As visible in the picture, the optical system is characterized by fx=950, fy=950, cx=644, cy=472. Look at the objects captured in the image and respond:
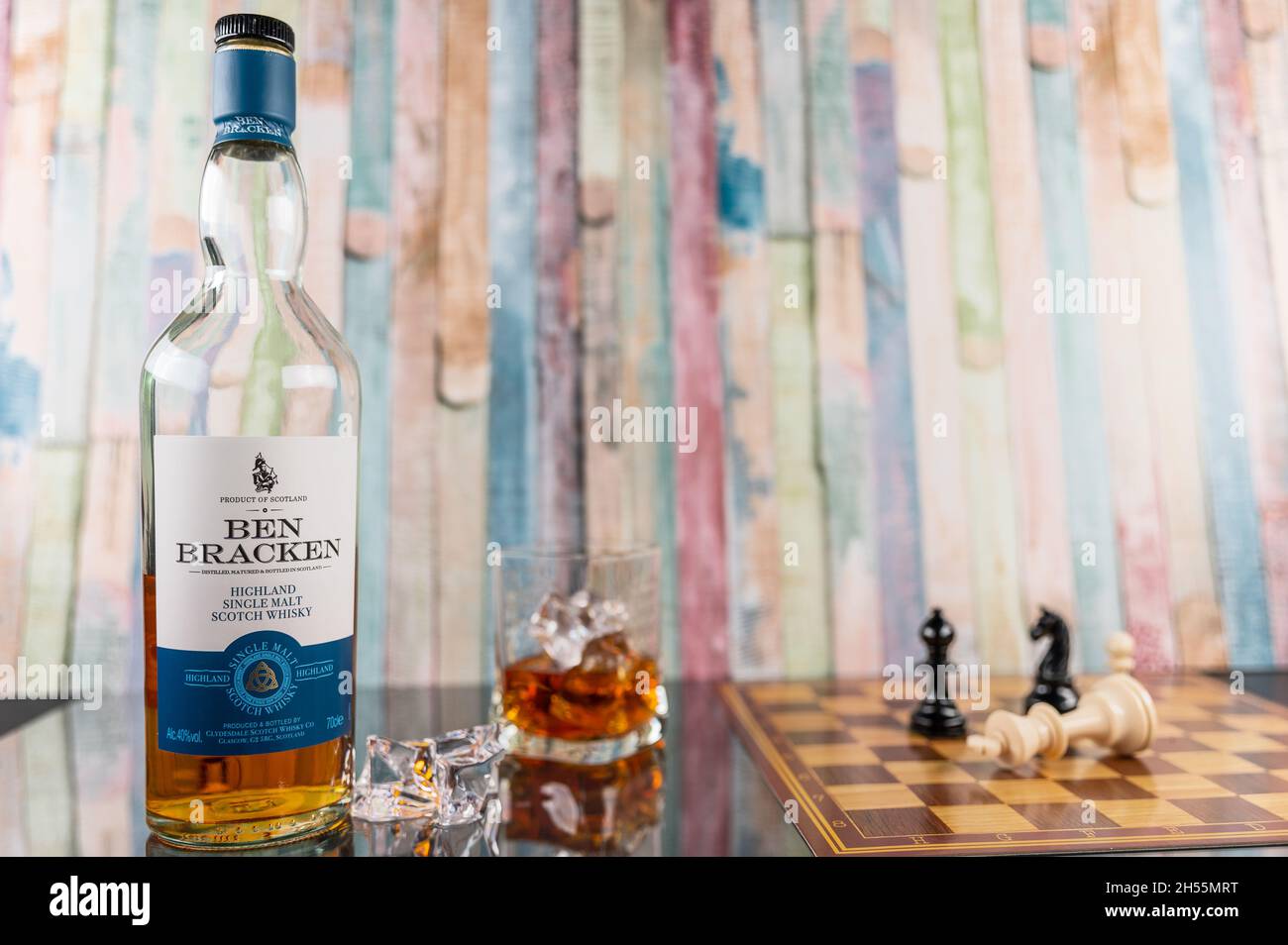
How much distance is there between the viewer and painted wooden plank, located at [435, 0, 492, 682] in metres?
1.18

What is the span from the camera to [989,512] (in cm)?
122

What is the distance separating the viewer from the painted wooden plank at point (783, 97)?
1.24m

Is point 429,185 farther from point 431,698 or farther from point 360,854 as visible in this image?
point 360,854

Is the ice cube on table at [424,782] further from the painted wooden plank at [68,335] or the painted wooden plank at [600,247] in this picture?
the painted wooden plank at [68,335]

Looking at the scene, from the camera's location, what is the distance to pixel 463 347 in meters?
1.20

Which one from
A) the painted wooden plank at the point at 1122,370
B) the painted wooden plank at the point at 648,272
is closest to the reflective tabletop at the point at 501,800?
the painted wooden plank at the point at 648,272

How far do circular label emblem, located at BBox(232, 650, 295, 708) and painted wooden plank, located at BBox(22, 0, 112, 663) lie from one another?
0.65 m

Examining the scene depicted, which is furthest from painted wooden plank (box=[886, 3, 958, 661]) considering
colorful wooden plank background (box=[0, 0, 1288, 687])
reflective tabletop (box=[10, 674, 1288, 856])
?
reflective tabletop (box=[10, 674, 1288, 856])

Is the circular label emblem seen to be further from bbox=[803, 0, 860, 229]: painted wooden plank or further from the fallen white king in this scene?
bbox=[803, 0, 860, 229]: painted wooden plank

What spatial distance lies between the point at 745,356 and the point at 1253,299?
2.24 ft

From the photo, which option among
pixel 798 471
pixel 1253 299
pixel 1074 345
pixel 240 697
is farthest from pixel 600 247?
pixel 1253 299

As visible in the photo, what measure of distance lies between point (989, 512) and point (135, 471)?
3.51 ft

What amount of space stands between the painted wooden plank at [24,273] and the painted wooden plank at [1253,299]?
151 centimetres
